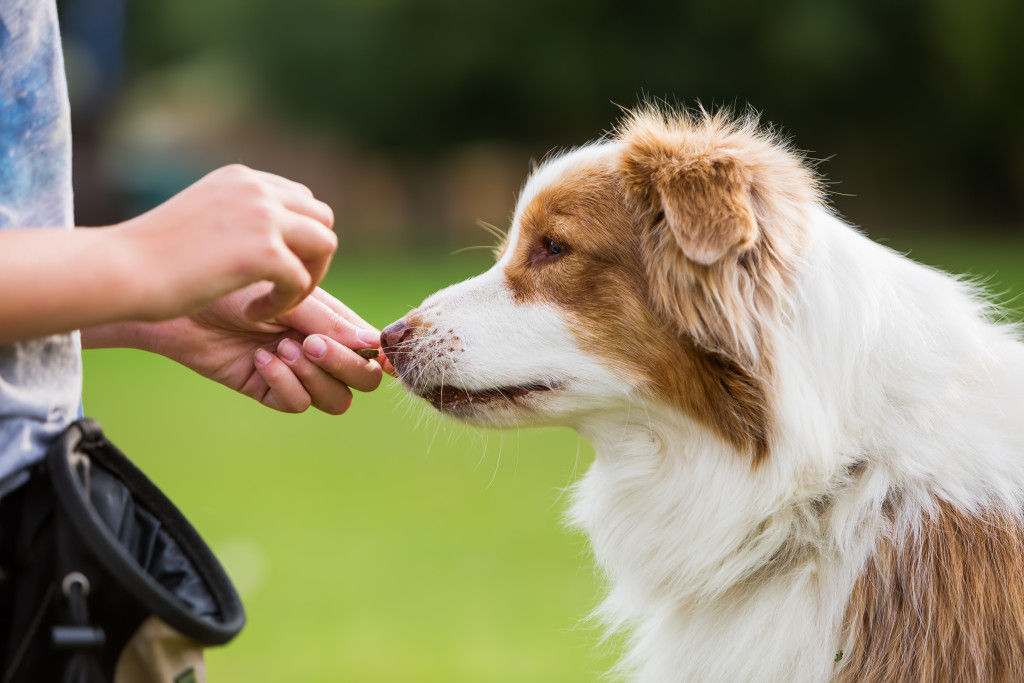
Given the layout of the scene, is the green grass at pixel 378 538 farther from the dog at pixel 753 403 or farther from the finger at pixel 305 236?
the finger at pixel 305 236

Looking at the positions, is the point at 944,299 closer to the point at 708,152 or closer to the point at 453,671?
the point at 708,152

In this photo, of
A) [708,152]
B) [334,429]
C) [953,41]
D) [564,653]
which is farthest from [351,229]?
[708,152]

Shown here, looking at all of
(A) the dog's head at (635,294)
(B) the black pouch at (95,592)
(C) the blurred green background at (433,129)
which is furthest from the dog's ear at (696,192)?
(C) the blurred green background at (433,129)

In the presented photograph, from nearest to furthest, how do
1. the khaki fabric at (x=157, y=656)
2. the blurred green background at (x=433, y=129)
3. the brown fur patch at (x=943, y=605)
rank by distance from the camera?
1. the khaki fabric at (x=157, y=656)
2. the brown fur patch at (x=943, y=605)
3. the blurred green background at (x=433, y=129)

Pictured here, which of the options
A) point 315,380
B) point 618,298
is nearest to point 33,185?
point 315,380

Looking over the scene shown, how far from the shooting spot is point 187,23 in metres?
36.0

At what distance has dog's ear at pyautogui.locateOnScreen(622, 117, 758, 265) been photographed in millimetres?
2539

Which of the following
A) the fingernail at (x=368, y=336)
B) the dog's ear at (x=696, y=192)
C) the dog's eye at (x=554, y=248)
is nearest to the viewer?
the dog's ear at (x=696, y=192)

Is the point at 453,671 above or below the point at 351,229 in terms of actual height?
above

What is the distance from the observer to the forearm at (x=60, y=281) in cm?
153

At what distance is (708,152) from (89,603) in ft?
5.94

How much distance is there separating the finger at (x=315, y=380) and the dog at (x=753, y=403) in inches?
16.1

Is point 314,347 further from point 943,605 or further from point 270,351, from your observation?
point 943,605

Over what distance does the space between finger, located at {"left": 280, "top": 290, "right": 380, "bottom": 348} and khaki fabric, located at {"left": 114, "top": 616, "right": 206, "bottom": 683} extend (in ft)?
3.25
